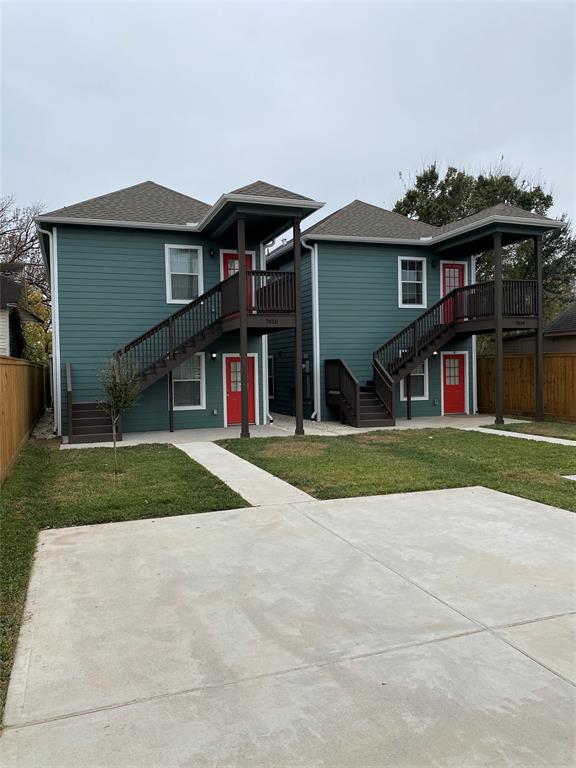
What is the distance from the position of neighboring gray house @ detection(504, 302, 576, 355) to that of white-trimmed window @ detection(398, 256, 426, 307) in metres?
4.12

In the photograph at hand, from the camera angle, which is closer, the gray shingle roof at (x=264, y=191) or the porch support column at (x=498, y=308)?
the gray shingle roof at (x=264, y=191)

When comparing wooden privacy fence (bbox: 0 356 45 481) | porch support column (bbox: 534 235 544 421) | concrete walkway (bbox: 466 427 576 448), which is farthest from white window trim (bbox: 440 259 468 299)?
wooden privacy fence (bbox: 0 356 45 481)

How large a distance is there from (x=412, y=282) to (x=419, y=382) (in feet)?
9.70

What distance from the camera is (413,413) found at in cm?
1655

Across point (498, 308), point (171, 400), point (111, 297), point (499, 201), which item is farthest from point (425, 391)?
point (499, 201)

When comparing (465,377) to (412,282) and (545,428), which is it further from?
(545,428)

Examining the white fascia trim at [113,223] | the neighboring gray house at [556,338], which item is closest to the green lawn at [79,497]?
the white fascia trim at [113,223]

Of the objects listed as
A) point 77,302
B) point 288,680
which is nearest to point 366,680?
point 288,680

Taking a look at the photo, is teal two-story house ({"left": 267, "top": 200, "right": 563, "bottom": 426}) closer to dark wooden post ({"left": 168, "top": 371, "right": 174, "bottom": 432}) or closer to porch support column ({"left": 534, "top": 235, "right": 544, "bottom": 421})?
porch support column ({"left": 534, "top": 235, "right": 544, "bottom": 421})

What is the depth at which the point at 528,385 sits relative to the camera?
15977 millimetres

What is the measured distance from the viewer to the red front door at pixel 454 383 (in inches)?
673

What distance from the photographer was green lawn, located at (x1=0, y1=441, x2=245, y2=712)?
434 centimetres

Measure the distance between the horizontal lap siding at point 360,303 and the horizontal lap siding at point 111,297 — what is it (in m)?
3.38

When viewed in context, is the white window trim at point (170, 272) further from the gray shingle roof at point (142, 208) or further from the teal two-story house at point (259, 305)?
the gray shingle roof at point (142, 208)
